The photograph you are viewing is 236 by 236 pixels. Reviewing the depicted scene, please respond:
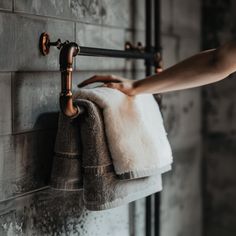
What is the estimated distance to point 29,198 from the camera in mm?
1128

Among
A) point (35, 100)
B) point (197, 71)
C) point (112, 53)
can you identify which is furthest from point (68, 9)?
point (197, 71)

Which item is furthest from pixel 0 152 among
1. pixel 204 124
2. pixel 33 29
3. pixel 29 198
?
pixel 204 124

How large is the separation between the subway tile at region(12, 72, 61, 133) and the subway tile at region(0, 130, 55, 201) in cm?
3

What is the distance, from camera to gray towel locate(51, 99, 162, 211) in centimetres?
111

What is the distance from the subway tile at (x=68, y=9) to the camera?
3.57ft

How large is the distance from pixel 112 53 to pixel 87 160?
0.29 metres

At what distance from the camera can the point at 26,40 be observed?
1.08 meters

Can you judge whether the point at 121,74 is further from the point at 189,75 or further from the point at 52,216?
the point at 52,216

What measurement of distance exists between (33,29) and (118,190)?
42cm

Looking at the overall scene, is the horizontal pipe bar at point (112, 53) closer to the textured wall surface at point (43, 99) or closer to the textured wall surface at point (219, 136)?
the textured wall surface at point (43, 99)

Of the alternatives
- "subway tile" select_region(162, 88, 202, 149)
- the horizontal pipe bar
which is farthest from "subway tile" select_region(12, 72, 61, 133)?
"subway tile" select_region(162, 88, 202, 149)

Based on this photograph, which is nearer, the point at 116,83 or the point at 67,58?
the point at 67,58

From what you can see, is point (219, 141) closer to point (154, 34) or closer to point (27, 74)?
point (154, 34)

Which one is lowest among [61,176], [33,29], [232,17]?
[61,176]
